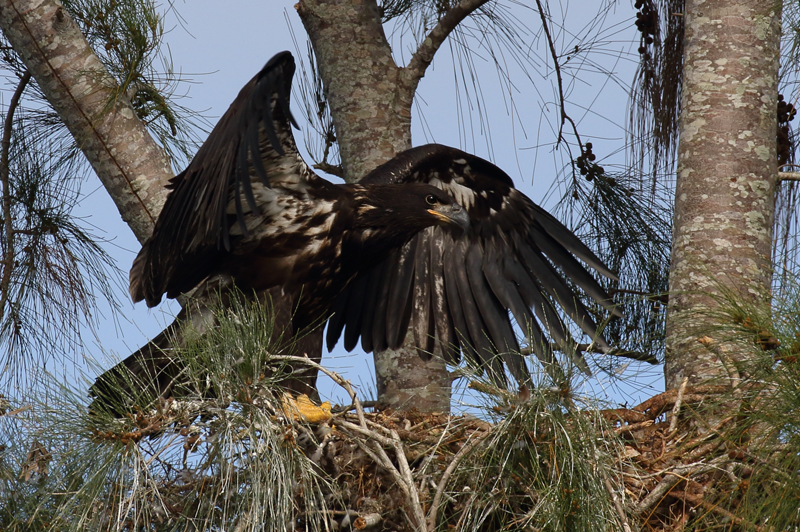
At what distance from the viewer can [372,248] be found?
4379mm

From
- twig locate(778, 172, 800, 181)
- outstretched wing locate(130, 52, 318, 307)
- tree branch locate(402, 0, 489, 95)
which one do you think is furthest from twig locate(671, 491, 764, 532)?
tree branch locate(402, 0, 489, 95)

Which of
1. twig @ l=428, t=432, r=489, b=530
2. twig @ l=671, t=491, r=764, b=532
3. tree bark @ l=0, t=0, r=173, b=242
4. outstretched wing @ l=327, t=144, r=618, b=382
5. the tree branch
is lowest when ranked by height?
twig @ l=671, t=491, r=764, b=532

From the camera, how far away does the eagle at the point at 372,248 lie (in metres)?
3.62

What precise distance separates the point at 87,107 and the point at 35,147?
91cm

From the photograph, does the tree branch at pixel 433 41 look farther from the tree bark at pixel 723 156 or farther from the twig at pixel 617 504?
the twig at pixel 617 504

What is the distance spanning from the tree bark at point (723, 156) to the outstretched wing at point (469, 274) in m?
0.91

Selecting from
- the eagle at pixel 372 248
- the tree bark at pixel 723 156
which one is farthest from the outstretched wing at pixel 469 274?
the tree bark at pixel 723 156

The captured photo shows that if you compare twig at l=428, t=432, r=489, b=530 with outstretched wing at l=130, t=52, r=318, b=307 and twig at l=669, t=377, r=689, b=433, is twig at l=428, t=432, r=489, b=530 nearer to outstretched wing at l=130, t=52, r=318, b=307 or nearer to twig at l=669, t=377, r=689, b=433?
twig at l=669, t=377, r=689, b=433

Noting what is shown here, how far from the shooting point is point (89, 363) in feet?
8.19

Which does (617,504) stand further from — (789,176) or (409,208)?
(409,208)

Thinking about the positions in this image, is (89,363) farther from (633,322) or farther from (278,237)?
(633,322)

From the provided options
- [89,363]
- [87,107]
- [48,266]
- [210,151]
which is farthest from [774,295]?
[48,266]

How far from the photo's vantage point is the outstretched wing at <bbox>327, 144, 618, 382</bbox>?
14.6ft

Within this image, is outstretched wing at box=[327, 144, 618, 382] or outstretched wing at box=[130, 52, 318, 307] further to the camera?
outstretched wing at box=[327, 144, 618, 382]
